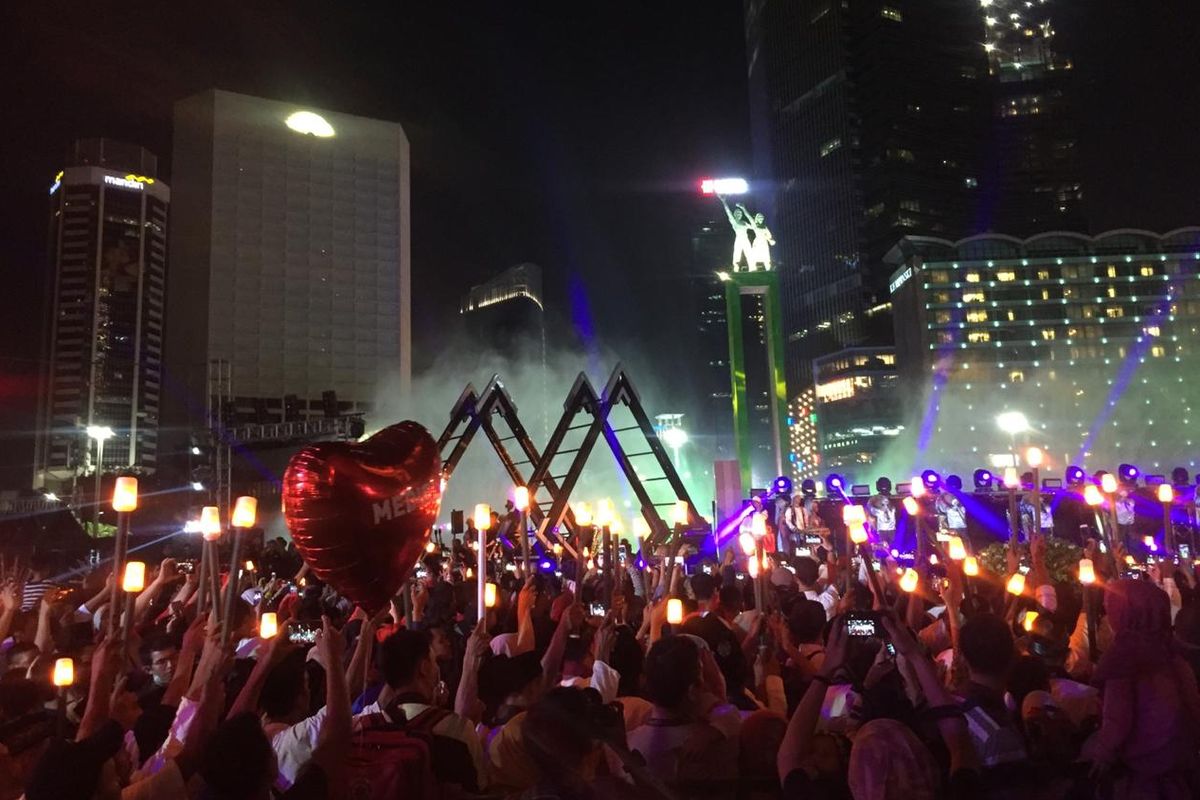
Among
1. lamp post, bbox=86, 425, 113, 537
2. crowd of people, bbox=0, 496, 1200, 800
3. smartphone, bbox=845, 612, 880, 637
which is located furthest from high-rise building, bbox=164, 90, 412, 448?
smartphone, bbox=845, 612, 880, 637

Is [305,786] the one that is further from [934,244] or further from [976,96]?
[976,96]

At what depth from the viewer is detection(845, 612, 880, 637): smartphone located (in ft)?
17.2

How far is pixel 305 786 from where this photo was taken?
9.37 ft

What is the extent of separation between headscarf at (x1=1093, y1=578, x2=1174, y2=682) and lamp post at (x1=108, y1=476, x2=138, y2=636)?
4.36 meters

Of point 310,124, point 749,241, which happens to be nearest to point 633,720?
point 749,241

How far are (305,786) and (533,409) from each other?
120 ft

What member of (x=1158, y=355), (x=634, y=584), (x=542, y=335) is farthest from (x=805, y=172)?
(x=634, y=584)

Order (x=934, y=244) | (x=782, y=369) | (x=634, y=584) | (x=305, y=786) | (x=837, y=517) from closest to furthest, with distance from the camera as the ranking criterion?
(x=305, y=786) → (x=634, y=584) → (x=837, y=517) → (x=782, y=369) → (x=934, y=244)

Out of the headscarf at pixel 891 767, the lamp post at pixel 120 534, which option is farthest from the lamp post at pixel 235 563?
the headscarf at pixel 891 767

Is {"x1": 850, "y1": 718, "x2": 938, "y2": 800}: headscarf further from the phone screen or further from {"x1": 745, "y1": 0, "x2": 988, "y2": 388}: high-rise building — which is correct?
{"x1": 745, "y1": 0, "x2": 988, "y2": 388}: high-rise building

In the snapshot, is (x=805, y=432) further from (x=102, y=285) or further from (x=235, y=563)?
(x=235, y=563)

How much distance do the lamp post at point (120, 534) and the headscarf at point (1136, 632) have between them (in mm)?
4365

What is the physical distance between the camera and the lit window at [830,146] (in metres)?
119

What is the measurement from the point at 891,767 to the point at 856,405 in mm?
109916
